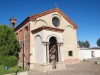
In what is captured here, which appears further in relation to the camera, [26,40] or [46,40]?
[26,40]

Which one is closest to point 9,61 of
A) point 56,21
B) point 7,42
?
point 7,42

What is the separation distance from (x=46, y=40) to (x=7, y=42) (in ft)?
22.3

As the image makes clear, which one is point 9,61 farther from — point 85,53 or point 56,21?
point 85,53

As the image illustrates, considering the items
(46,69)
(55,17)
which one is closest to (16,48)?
(46,69)

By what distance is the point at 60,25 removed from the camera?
1032 inches

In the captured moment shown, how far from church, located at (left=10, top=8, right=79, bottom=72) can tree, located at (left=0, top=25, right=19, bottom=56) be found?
1.90 metres

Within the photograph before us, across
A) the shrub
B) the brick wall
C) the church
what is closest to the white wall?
the church

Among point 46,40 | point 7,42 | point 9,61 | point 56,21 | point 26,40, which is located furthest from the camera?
point 56,21

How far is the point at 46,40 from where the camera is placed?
1977 cm

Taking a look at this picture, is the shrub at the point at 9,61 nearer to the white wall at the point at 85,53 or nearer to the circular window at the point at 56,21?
the circular window at the point at 56,21

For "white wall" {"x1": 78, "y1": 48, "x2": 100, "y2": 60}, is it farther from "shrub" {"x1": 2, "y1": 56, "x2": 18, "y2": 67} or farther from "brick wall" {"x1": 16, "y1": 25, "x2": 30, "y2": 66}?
"shrub" {"x1": 2, "y1": 56, "x2": 18, "y2": 67}

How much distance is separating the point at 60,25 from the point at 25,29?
23.1 ft

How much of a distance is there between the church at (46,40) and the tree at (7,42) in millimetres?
1898

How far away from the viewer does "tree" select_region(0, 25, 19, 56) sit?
20975 mm
